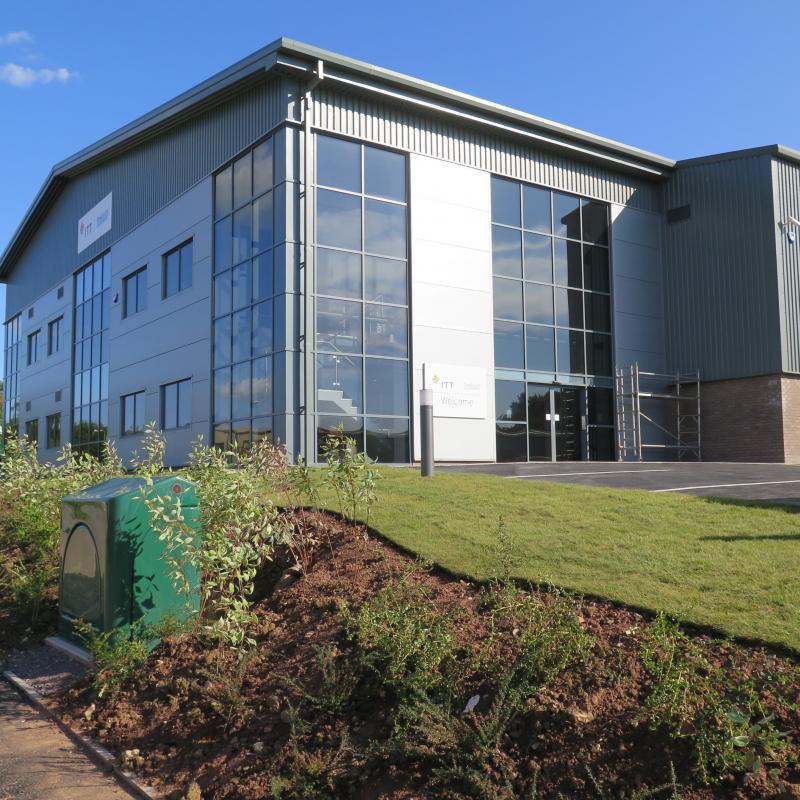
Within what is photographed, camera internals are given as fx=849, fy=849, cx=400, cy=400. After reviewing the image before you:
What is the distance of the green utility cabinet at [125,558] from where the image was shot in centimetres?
622

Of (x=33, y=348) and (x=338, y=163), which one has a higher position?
(x=338, y=163)

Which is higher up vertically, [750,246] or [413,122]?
[413,122]

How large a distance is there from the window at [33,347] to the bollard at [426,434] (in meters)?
31.4

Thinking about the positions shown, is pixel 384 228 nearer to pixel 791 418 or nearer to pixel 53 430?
pixel 791 418

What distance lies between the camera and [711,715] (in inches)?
147

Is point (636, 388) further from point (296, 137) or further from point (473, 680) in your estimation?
point (473, 680)

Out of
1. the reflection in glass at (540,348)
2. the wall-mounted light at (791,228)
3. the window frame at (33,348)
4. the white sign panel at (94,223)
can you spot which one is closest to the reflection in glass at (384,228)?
the reflection in glass at (540,348)

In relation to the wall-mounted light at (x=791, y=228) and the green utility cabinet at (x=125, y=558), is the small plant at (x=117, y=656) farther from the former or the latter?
the wall-mounted light at (x=791, y=228)

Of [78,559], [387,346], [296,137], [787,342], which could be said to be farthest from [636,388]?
[78,559]

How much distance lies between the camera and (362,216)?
21.8m

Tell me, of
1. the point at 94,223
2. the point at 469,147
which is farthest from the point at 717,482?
the point at 94,223

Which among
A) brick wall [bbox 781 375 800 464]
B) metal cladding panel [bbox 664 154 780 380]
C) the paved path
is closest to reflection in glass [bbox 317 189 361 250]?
metal cladding panel [bbox 664 154 780 380]

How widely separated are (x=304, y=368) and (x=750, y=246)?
48.3 feet

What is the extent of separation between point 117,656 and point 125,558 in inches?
32.5
